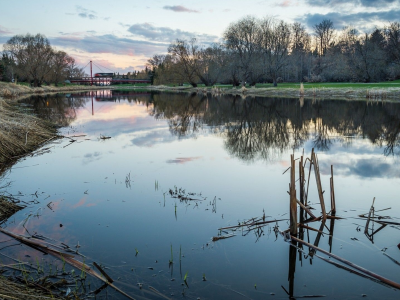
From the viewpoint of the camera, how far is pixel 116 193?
975cm

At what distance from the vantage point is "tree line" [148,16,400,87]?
61219 mm

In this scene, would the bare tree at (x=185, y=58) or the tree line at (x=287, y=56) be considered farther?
the bare tree at (x=185, y=58)

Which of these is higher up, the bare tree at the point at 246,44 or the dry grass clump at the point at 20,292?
the bare tree at the point at 246,44

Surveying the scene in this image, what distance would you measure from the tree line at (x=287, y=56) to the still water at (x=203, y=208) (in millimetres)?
48595

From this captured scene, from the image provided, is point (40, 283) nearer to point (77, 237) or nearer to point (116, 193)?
point (77, 237)

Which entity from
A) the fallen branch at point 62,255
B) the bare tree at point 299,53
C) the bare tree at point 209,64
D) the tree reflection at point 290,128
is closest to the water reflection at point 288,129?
the tree reflection at point 290,128

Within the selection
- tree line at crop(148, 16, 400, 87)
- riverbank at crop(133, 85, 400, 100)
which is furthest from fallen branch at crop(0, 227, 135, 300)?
tree line at crop(148, 16, 400, 87)

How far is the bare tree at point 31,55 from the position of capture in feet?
265

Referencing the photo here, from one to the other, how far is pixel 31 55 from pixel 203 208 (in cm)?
8476

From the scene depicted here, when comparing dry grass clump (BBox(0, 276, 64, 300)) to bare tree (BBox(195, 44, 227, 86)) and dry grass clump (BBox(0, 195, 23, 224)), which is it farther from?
bare tree (BBox(195, 44, 227, 86))

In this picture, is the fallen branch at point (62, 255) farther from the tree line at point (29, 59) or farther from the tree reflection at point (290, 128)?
the tree line at point (29, 59)

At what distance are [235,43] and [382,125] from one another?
161 feet

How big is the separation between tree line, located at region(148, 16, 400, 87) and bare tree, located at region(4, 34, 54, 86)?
28999mm

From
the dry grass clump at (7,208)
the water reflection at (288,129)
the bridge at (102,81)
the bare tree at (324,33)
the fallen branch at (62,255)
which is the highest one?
the bare tree at (324,33)
